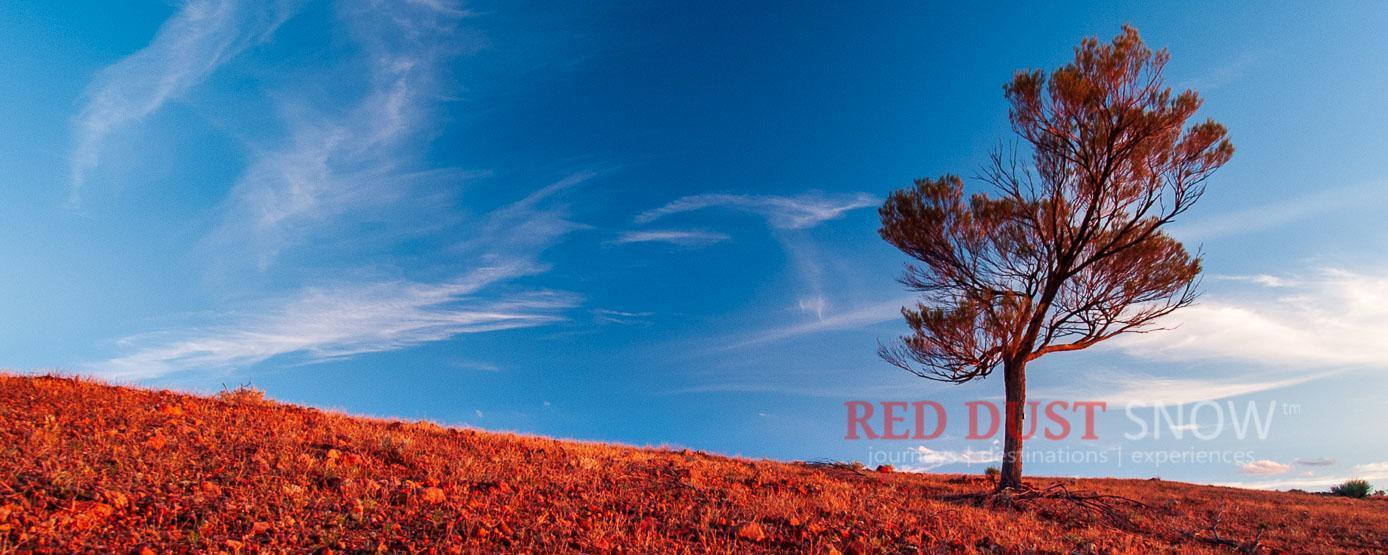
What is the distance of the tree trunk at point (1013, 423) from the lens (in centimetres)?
1605

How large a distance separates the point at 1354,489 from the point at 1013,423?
687 inches

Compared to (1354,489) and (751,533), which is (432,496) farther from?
(1354,489)

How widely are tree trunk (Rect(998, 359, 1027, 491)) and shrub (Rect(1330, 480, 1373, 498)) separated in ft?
54.3

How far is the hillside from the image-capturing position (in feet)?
19.5

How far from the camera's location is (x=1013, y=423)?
16594 millimetres

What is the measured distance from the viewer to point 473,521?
6500mm

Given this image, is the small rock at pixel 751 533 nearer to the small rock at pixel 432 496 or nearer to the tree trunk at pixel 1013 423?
the small rock at pixel 432 496

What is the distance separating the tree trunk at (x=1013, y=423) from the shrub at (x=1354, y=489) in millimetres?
16546

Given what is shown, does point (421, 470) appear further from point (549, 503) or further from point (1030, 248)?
point (1030, 248)

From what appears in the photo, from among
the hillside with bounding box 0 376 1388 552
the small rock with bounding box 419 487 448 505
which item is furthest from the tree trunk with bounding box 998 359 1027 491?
the small rock with bounding box 419 487 448 505

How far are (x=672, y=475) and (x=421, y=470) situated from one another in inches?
150

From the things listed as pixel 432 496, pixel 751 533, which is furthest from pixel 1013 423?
pixel 432 496

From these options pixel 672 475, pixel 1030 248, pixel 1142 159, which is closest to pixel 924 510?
pixel 672 475

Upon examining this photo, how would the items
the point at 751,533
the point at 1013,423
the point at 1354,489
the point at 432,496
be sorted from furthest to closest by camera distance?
the point at 1354,489 < the point at 1013,423 < the point at 751,533 < the point at 432,496
